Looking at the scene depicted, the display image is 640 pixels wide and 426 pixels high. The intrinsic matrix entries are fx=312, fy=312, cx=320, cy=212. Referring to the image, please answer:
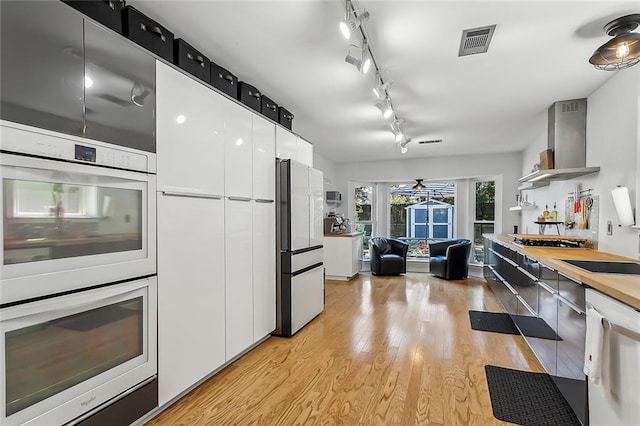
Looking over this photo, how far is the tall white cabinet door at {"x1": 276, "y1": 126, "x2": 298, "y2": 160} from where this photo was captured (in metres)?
3.38

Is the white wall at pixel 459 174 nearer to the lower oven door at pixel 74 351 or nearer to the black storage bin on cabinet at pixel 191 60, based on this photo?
the black storage bin on cabinet at pixel 191 60

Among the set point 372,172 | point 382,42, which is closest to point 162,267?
point 382,42

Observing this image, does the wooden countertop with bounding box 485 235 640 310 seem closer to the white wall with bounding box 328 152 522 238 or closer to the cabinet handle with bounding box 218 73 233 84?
the cabinet handle with bounding box 218 73 233 84

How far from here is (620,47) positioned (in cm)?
213

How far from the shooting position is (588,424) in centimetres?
177

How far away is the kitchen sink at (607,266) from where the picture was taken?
207cm

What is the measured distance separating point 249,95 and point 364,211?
5.30 metres

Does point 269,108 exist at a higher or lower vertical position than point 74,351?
higher

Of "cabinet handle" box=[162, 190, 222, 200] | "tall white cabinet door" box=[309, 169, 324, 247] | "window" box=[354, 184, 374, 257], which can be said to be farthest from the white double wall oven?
"window" box=[354, 184, 374, 257]

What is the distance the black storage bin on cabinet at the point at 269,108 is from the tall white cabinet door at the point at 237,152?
0.41 meters

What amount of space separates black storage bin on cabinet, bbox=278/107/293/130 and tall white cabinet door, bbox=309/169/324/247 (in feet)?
2.07

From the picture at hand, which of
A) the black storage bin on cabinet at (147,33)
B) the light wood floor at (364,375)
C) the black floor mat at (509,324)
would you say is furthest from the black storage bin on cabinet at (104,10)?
the black floor mat at (509,324)

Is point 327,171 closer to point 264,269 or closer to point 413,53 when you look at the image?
point 264,269

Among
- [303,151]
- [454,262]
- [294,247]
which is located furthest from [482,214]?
[294,247]
